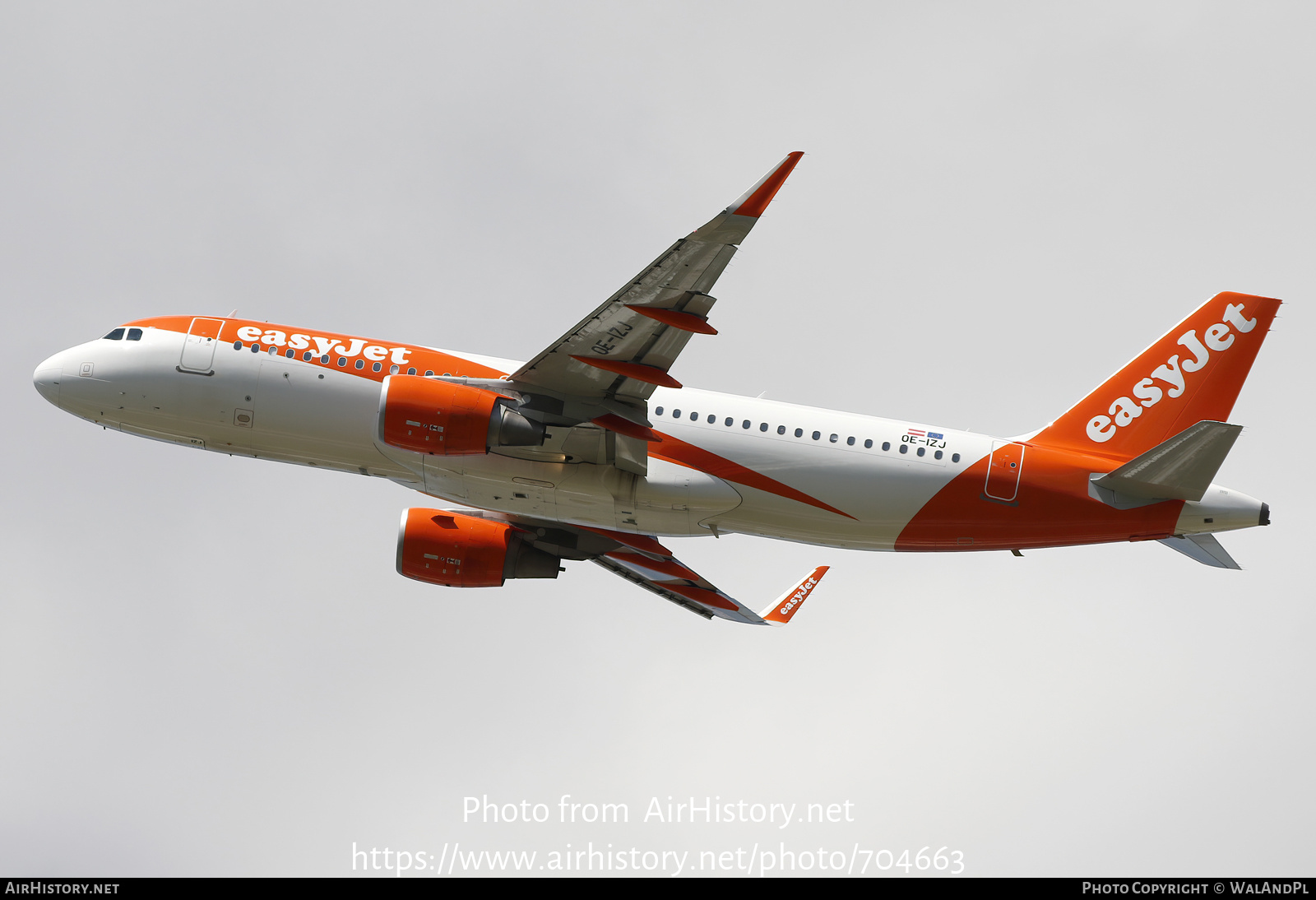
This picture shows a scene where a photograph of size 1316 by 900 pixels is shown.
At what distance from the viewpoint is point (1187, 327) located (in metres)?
33.8

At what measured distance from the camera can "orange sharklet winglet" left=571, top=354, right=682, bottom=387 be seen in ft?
96.4

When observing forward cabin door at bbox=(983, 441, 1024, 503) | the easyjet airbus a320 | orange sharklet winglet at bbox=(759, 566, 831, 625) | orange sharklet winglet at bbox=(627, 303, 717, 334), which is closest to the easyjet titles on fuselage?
the easyjet airbus a320

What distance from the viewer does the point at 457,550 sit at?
117ft

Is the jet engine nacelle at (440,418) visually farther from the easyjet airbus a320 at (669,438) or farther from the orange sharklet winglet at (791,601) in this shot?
the orange sharklet winglet at (791,601)

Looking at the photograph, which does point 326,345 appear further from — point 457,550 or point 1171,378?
point 1171,378

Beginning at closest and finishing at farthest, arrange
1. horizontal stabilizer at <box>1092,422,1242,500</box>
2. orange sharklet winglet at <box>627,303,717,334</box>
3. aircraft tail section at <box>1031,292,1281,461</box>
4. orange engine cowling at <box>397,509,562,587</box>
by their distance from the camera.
→ orange sharklet winglet at <box>627,303,717,334</box> < horizontal stabilizer at <box>1092,422,1242,500</box> < aircraft tail section at <box>1031,292,1281,461</box> < orange engine cowling at <box>397,509,562,587</box>

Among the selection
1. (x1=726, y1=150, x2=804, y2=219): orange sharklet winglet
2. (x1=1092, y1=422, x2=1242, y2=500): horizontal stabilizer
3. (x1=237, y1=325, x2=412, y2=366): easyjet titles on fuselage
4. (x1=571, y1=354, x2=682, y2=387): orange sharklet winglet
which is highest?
(x1=237, y1=325, x2=412, y2=366): easyjet titles on fuselage

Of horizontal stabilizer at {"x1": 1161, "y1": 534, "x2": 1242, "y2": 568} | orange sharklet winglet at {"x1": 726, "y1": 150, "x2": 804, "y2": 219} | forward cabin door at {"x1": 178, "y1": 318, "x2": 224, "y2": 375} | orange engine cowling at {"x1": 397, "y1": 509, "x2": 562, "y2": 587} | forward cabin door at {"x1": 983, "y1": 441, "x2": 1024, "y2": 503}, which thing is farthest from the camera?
orange engine cowling at {"x1": 397, "y1": 509, "x2": 562, "y2": 587}

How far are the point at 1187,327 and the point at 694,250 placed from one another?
15360 mm

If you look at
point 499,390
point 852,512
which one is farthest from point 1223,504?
point 499,390

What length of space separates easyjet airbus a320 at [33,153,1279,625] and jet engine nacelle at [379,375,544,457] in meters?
0.04

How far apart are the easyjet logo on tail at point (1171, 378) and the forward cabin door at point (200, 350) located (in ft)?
73.5

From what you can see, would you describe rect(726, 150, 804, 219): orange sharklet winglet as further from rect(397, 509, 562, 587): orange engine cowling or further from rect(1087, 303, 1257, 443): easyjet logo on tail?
rect(397, 509, 562, 587): orange engine cowling

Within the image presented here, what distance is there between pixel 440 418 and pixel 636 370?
463cm
